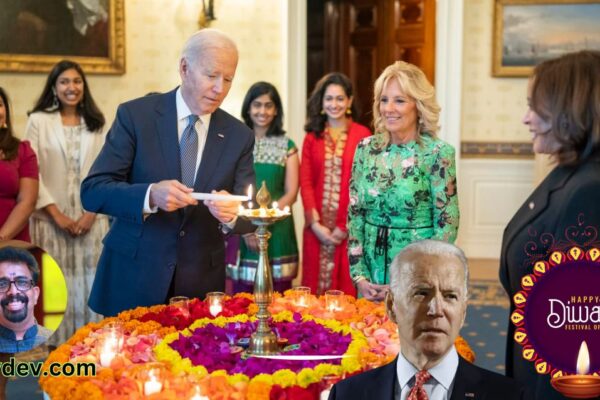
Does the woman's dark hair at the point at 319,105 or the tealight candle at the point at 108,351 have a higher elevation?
the woman's dark hair at the point at 319,105

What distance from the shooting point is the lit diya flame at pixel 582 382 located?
1.83m

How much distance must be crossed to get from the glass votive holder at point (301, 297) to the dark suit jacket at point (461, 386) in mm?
1398

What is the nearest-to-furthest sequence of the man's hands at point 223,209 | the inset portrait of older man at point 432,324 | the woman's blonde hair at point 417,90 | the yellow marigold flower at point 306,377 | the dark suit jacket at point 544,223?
1. the inset portrait of older man at point 432,324
2. the dark suit jacket at point 544,223
3. the yellow marigold flower at point 306,377
4. the man's hands at point 223,209
5. the woman's blonde hair at point 417,90

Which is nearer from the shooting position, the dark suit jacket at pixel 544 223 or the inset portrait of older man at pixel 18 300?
the dark suit jacket at pixel 544 223

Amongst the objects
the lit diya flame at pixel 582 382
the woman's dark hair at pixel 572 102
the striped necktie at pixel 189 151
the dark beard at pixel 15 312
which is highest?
the woman's dark hair at pixel 572 102

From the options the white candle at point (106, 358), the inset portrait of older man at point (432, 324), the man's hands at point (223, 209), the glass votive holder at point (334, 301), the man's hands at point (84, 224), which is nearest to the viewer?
the inset portrait of older man at point (432, 324)

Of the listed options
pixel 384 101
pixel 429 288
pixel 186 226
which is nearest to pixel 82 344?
pixel 186 226

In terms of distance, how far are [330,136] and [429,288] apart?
13.1 ft

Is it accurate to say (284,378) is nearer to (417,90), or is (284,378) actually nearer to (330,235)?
(417,90)

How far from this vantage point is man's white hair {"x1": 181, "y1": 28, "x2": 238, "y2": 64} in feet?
9.18

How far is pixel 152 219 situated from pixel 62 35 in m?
4.19

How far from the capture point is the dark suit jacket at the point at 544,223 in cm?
200

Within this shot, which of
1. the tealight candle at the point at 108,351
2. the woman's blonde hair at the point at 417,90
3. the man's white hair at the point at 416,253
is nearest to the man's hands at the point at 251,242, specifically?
the woman's blonde hair at the point at 417,90

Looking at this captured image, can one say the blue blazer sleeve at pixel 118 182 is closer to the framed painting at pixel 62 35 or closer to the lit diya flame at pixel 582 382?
the lit diya flame at pixel 582 382
